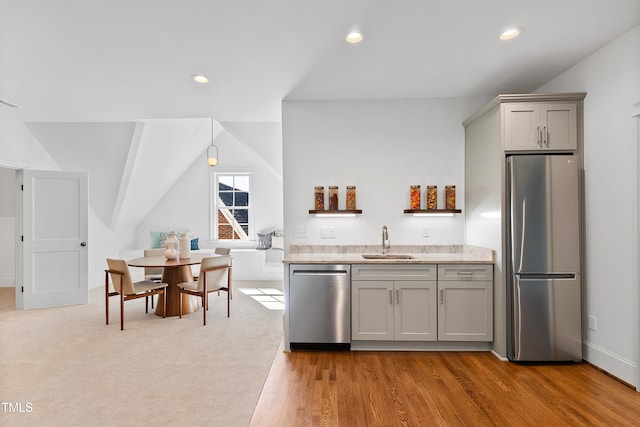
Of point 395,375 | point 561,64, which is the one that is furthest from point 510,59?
point 395,375

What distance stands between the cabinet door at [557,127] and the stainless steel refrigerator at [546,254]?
15 centimetres

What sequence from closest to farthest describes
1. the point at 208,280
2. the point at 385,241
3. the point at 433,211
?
the point at 433,211 < the point at 385,241 < the point at 208,280

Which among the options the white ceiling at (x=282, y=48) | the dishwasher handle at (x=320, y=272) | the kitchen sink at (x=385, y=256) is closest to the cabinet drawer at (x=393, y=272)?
the dishwasher handle at (x=320, y=272)

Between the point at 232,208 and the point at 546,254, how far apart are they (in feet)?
19.0

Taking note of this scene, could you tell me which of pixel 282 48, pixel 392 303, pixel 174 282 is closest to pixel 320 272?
pixel 392 303

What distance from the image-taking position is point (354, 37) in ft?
8.03

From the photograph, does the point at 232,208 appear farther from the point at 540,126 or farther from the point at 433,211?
the point at 540,126

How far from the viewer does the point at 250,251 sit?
6.29 metres

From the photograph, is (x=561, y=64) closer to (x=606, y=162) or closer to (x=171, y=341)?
(x=606, y=162)

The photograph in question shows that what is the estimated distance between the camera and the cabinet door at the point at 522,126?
289 cm

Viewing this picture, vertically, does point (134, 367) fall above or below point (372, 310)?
below

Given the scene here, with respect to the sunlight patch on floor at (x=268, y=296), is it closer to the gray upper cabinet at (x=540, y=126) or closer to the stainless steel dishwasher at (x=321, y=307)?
the stainless steel dishwasher at (x=321, y=307)

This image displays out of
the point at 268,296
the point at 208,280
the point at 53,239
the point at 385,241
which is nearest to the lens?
the point at 385,241

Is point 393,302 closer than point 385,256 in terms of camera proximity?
Answer: Yes
